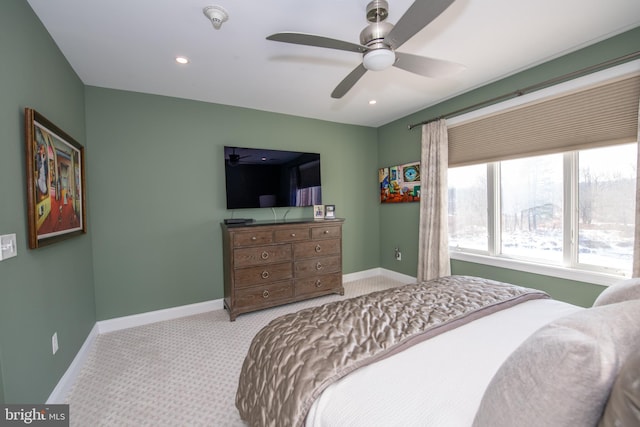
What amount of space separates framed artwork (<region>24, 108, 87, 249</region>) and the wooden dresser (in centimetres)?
129

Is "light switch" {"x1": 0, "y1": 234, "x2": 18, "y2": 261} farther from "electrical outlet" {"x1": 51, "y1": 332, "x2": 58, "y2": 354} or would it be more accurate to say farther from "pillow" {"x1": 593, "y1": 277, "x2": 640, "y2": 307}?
"pillow" {"x1": 593, "y1": 277, "x2": 640, "y2": 307}

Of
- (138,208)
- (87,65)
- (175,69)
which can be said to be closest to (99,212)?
(138,208)

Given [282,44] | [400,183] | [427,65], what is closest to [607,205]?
[427,65]

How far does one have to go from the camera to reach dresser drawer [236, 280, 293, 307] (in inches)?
117

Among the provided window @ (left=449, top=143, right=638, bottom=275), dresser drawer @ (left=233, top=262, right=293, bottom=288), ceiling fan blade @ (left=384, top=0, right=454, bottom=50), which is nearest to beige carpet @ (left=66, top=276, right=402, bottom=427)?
dresser drawer @ (left=233, top=262, right=293, bottom=288)

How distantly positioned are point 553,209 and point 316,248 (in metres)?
2.54

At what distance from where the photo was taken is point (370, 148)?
4.50 m

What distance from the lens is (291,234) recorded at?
10.6ft

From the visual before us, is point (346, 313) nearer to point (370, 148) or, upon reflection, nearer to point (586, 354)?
point (586, 354)

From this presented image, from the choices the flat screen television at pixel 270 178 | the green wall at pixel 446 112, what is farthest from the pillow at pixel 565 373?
the flat screen television at pixel 270 178

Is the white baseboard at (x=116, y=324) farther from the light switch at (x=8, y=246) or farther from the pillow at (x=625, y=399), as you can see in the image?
the pillow at (x=625, y=399)

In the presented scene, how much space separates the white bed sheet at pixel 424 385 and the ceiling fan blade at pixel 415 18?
1544 millimetres

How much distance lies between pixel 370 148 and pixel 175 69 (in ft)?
9.83

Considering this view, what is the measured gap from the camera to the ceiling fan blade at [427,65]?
5.54 feet
